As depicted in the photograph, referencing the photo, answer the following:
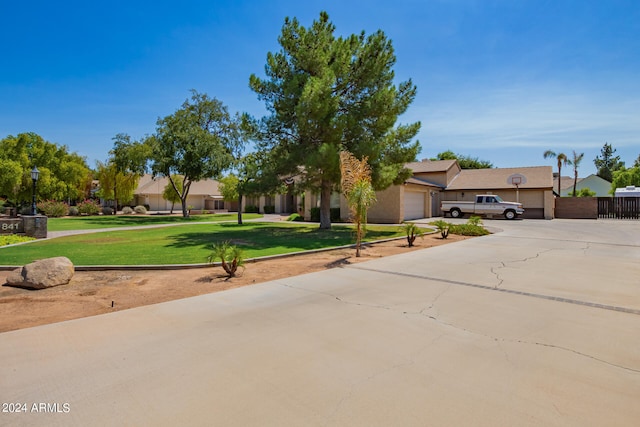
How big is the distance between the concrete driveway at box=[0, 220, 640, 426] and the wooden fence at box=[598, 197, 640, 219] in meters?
30.0

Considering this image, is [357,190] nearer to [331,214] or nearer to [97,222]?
[331,214]

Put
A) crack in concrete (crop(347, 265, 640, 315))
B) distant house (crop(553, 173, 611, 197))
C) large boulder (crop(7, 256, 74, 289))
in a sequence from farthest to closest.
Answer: distant house (crop(553, 173, 611, 197)) < large boulder (crop(7, 256, 74, 289)) < crack in concrete (crop(347, 265, 640, 315))

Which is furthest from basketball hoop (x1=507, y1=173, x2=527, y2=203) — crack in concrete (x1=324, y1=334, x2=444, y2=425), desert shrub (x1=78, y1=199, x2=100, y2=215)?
desert shrub (x1=78, y1=199, x2=100, y2=215)

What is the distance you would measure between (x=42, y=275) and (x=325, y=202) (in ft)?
45.5

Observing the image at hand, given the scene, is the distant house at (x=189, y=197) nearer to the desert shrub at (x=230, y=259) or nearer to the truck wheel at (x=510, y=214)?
the truck wheel at (x=510, y=214)

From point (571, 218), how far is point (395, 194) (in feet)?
59.9

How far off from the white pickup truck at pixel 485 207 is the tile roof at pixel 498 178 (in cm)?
396

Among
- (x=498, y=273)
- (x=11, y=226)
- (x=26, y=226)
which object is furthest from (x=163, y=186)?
(x=498, y=273)

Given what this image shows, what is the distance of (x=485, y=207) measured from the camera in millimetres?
28578

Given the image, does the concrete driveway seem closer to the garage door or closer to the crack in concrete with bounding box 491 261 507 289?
the crack in concrete with bounding box 491 261 507 289

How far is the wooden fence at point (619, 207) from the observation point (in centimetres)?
2956

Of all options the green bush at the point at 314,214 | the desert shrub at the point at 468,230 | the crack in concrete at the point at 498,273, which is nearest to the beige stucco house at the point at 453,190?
the green bush at the point at 314,214

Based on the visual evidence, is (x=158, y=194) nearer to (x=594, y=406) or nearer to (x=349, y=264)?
(x=349, y=264)

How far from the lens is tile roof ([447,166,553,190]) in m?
31.0
